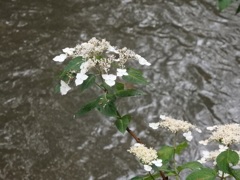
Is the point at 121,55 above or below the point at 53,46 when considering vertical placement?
above

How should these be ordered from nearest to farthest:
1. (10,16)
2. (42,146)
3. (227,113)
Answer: (42,146), (227,113), (10,16)

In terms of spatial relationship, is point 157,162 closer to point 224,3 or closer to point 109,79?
point 109,79

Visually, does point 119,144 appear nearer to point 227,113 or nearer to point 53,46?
point 227,113

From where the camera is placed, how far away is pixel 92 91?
8.55ft

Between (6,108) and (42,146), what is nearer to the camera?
(42,146)

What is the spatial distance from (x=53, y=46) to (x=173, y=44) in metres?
0.83

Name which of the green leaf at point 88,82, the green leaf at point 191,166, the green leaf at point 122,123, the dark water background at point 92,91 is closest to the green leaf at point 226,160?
the green leaf at point 191,166

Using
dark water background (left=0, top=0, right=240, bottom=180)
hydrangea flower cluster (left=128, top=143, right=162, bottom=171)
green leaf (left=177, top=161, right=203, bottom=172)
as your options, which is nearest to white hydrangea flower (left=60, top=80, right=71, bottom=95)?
hydrangea flower cluster (left=128, top=143, right=162, bottom=171)

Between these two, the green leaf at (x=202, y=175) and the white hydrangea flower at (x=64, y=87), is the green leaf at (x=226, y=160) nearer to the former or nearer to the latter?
the green leaf at (x=202, y=175)

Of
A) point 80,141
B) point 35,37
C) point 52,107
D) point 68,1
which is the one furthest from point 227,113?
point 68,1

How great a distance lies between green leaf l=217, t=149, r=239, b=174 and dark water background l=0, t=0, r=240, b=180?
1118 mm

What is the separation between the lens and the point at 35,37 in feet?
10.1

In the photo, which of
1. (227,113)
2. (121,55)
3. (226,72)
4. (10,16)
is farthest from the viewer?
(10,16)

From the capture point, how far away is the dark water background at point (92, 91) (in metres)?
2.19
